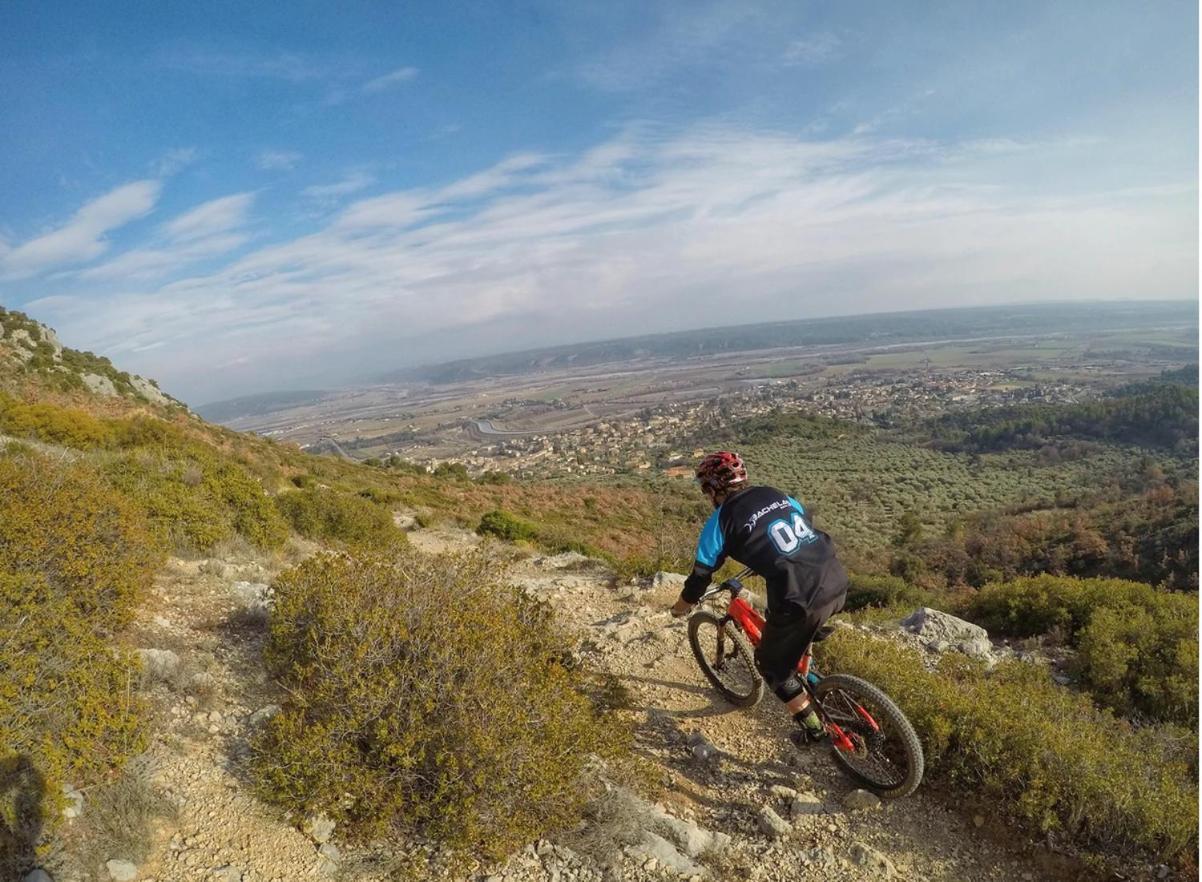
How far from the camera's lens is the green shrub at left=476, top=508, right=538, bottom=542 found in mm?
15258

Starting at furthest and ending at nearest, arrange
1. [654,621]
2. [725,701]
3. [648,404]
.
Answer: [648,404] → [654,621] → [725,701]

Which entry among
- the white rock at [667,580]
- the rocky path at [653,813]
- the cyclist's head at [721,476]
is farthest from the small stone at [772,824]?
the white rock at [667,580]

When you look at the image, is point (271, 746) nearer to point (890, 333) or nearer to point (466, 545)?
point (466, 545)

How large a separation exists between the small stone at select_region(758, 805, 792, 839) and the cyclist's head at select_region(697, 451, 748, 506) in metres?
1.94

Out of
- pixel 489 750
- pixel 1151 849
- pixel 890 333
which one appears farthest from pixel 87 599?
pixel 890 333

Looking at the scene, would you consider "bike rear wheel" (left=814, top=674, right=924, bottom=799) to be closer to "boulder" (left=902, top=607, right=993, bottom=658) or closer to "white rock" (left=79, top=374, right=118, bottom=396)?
"boulder" (left=902, top=607, right=993, bottom=658)

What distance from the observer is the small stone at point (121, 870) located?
9.20 ft

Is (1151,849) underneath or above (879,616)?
above

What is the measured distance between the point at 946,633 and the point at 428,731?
19.5 feet

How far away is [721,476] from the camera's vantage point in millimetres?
3910

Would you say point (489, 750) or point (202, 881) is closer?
point (202, 881)

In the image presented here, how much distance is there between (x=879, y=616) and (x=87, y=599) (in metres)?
8.26

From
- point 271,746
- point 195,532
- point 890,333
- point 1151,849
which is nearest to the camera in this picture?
point 1151,849

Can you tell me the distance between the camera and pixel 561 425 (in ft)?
241
